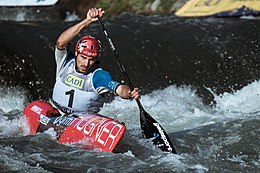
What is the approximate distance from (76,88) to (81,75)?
14 centimetres

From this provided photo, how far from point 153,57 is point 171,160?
4.10 meters

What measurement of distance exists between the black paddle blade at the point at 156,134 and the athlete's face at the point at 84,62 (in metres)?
0.68

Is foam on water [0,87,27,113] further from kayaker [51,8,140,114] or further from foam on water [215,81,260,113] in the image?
foam on water [215,81,260,113]

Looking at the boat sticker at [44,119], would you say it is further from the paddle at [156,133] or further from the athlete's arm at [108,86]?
the paddle at [156,133]

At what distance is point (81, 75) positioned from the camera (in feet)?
22.8

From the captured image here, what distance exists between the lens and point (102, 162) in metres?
6.31

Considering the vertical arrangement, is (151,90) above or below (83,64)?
below

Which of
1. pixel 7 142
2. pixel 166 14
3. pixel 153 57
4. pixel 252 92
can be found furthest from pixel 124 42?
pixel 7 142

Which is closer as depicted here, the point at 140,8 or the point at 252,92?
the point at 252,92

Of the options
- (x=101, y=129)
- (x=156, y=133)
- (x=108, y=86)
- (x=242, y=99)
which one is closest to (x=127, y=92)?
(x=108, y=86)

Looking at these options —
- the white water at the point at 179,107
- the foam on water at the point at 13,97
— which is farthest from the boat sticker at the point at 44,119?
the foam on water at the point at 13,97

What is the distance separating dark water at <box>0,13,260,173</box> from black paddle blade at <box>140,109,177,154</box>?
3.0 inches

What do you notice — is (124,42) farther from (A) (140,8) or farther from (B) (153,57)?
(A) (140,8)

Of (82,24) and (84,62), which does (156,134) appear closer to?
(84,62)
